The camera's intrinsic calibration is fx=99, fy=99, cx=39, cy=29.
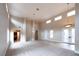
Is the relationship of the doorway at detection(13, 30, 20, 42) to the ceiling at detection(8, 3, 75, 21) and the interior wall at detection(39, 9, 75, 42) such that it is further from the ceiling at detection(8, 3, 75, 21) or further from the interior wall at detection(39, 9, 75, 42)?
the interior wall at detection(39, 9, 75, 42)

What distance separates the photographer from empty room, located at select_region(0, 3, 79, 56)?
306 cm

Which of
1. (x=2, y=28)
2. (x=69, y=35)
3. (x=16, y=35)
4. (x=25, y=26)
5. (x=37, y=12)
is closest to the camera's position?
(x=2, y=28)

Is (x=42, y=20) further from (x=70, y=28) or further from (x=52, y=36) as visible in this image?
(x=70, y=28)

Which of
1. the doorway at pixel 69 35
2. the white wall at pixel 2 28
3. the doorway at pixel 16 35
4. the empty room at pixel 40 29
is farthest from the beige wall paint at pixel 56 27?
the white wall at pixel 2 28

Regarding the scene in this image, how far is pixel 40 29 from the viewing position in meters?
3.72

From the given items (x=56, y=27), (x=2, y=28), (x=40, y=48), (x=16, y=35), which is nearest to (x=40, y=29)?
(x=56, y=27)

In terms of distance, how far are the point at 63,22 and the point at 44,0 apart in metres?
2.15

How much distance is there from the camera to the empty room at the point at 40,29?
306cm

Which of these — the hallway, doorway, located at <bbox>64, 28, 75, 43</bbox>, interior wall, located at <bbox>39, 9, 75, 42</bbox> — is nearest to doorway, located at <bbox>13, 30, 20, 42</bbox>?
the hallway

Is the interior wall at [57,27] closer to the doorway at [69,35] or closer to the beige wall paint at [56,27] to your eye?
the beige wall paint at [56,27]

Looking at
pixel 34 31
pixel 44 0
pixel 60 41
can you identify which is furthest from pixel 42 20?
pixel 44 0

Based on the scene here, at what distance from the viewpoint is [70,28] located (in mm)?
3164

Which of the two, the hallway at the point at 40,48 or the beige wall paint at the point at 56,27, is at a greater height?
the beige wall paint at the point at 56,27

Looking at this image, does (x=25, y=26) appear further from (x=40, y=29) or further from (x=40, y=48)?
(x=40, y=48)
